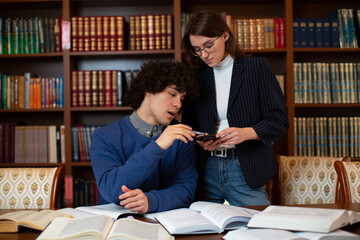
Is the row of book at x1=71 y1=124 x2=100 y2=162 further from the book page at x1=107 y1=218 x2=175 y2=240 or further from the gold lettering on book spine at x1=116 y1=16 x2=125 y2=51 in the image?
the book page at x1=107 y1=218 x2=175 y2=240

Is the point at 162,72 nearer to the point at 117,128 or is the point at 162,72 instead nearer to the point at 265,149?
the point at 117,128

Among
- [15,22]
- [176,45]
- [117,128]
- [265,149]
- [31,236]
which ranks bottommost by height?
[31,236]

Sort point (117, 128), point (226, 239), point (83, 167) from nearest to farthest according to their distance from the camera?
point (226, 239) < point (117, 128) < point (83, 167)

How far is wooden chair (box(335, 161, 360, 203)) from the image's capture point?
1.68 metres

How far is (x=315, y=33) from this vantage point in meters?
3.08

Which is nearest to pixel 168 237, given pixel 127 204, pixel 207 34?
pixel 127 204

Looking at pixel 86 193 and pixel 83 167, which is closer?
pixel 86 193

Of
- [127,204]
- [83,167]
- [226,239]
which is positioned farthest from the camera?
[83,167]

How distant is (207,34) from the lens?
1.75 metres

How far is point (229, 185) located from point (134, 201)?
0.54 m

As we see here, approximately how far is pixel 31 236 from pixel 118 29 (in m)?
2.24

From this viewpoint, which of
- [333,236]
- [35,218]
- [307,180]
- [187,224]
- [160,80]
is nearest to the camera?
[333,236]

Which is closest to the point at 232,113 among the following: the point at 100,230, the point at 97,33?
the point at 100,230

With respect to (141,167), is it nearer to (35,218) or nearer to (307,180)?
(35,218)
